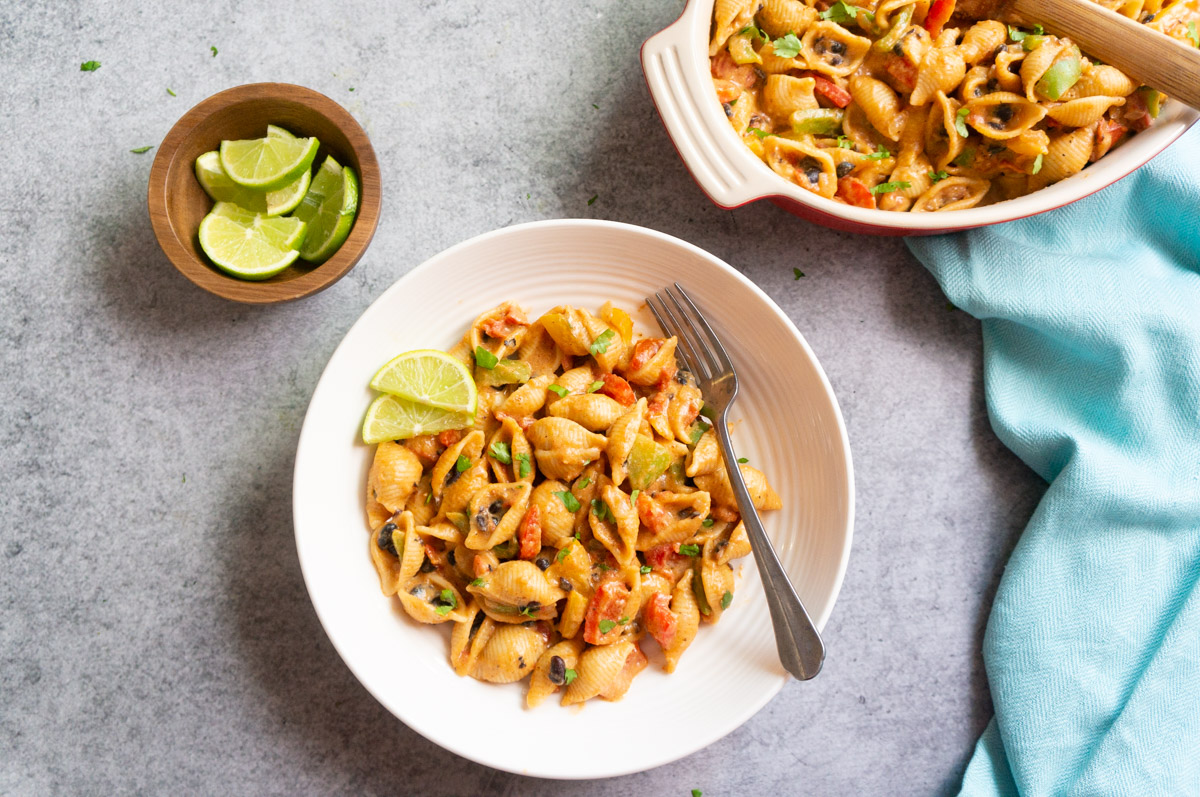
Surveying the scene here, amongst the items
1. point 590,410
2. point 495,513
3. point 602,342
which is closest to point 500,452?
point 495,513

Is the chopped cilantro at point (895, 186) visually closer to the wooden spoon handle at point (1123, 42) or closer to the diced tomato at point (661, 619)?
the wooden spoon handle at point (1123, 42)

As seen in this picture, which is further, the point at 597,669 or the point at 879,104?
the point at 879,104

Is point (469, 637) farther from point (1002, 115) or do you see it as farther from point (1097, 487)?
point (1002, 115)

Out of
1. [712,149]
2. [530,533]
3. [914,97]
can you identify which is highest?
[914,97]

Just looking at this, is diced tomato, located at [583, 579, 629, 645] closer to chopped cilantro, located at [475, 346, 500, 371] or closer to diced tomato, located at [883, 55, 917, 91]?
chopped cilantro, located at [475, 346, 500, 371]

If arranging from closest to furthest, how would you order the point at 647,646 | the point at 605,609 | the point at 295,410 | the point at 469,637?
the point at 605,609
the point at 469,637
the point at 647,646
the point at 295,410

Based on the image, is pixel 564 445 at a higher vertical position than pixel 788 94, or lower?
lower

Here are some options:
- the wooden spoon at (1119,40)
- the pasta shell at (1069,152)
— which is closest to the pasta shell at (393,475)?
the pasta shell at (1069,152)

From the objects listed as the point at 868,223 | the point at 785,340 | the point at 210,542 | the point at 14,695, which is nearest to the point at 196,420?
the point at 210,542

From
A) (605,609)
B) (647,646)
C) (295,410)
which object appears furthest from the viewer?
(295,410)
